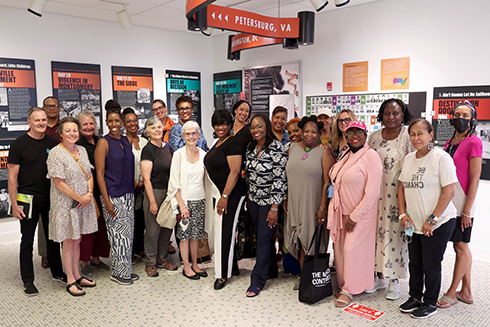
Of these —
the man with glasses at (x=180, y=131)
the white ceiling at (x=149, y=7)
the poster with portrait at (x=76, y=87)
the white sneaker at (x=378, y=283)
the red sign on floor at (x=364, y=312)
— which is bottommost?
the red sign on floor at (x=364, y=312)

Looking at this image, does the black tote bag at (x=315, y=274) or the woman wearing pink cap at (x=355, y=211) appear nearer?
the woman wearing pink cap at (x=355, y=211)

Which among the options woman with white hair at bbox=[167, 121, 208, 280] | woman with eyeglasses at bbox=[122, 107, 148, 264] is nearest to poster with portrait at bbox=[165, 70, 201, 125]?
woman with eyeglasses at bbox=[122, 107, 148, 264]

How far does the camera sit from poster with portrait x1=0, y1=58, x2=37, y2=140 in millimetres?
5309

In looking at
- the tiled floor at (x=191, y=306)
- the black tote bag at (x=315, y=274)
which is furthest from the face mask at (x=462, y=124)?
the tiled floor at (x=191, y=306)

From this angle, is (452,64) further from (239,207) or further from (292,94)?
(239,207)

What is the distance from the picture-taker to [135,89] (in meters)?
6.64

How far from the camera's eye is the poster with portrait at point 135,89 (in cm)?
643

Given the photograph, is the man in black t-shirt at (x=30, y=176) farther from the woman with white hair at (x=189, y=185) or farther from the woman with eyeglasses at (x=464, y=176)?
the woman with eyeglasses at (x=464, y=176)

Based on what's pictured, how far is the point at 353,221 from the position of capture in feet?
10.7

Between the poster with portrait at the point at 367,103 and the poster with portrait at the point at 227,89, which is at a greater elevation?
the poster with portrait at the point at 227,89

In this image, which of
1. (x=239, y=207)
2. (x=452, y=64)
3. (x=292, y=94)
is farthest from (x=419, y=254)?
(x=292, y=94)

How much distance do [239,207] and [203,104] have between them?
4.34 m

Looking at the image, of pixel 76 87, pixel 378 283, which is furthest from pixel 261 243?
pixel 76 87

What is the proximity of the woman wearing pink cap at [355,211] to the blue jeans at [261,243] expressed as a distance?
57 cm
